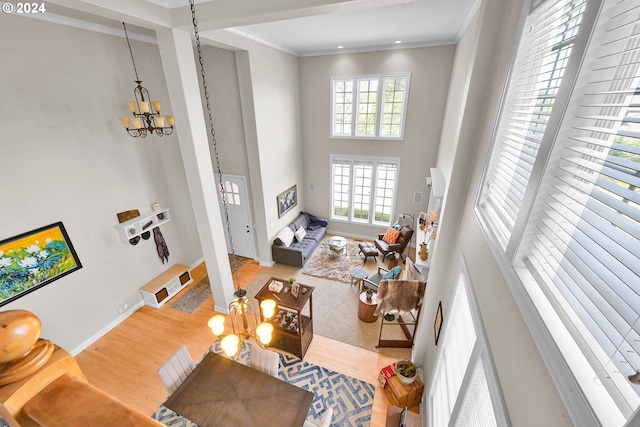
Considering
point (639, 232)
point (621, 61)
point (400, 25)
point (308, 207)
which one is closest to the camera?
point (639, 232)

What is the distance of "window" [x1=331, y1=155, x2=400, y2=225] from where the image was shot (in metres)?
7.55

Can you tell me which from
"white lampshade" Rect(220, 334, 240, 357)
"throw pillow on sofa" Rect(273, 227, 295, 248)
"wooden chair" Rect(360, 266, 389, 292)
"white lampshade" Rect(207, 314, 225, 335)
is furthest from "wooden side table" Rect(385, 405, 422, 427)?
"throw pillow on sofa" Rect(273, 227, 295, 248)

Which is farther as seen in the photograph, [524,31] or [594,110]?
[524,31]

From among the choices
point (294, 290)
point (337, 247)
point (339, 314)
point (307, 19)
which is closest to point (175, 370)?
point (294, 290)

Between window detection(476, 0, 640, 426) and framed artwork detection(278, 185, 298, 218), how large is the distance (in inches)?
237

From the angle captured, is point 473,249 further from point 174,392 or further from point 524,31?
point 174,392

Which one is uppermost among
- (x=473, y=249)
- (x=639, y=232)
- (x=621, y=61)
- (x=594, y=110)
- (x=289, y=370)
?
(x=621, y=61)

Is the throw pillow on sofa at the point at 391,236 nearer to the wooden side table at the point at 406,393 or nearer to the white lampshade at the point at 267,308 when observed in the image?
the wooden side table at the point at 406,393

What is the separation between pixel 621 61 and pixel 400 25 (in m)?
4.88

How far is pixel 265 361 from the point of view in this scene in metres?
3.44

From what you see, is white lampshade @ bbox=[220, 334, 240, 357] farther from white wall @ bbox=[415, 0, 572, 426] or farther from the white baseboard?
the white baseboard

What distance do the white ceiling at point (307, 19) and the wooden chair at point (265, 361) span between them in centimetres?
415

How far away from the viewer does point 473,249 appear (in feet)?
7.47

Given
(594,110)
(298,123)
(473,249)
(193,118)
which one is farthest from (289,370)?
(298,123)
